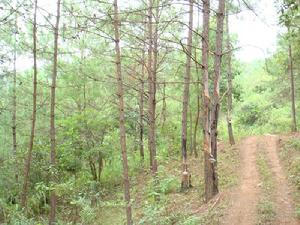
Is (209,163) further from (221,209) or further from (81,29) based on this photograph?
(81,29)

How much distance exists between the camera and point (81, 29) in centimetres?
719

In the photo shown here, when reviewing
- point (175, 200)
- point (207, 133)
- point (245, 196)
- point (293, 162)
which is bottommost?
point (175, 200)

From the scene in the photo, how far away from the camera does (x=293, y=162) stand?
13.9 m

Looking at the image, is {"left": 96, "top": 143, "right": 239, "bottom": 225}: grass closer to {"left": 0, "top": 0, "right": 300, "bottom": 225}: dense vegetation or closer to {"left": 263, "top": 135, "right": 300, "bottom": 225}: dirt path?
{"left": 0, "top": 0, "right": 300, "bottom": 225}: dense vegetation

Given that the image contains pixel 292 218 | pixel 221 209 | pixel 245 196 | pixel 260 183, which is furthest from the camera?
pixel 260 183

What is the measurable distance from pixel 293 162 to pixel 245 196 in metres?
3.75

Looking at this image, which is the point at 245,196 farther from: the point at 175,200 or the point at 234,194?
the point at 175,200

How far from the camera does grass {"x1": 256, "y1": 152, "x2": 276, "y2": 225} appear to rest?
8828mm

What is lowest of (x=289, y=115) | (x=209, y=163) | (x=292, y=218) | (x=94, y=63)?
(x=292, y=218)

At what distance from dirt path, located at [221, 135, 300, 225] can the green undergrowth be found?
0.18 m

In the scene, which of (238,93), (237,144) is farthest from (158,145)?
(238,93)

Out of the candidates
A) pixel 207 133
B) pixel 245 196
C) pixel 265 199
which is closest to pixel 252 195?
pixel 245 196

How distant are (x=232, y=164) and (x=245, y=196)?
16.2 ft

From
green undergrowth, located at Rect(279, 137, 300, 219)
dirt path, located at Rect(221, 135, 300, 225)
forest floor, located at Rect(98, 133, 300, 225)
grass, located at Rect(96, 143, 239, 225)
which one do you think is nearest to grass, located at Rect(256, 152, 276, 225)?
forest floor, located at Rect(98, 133, 300, 225)
